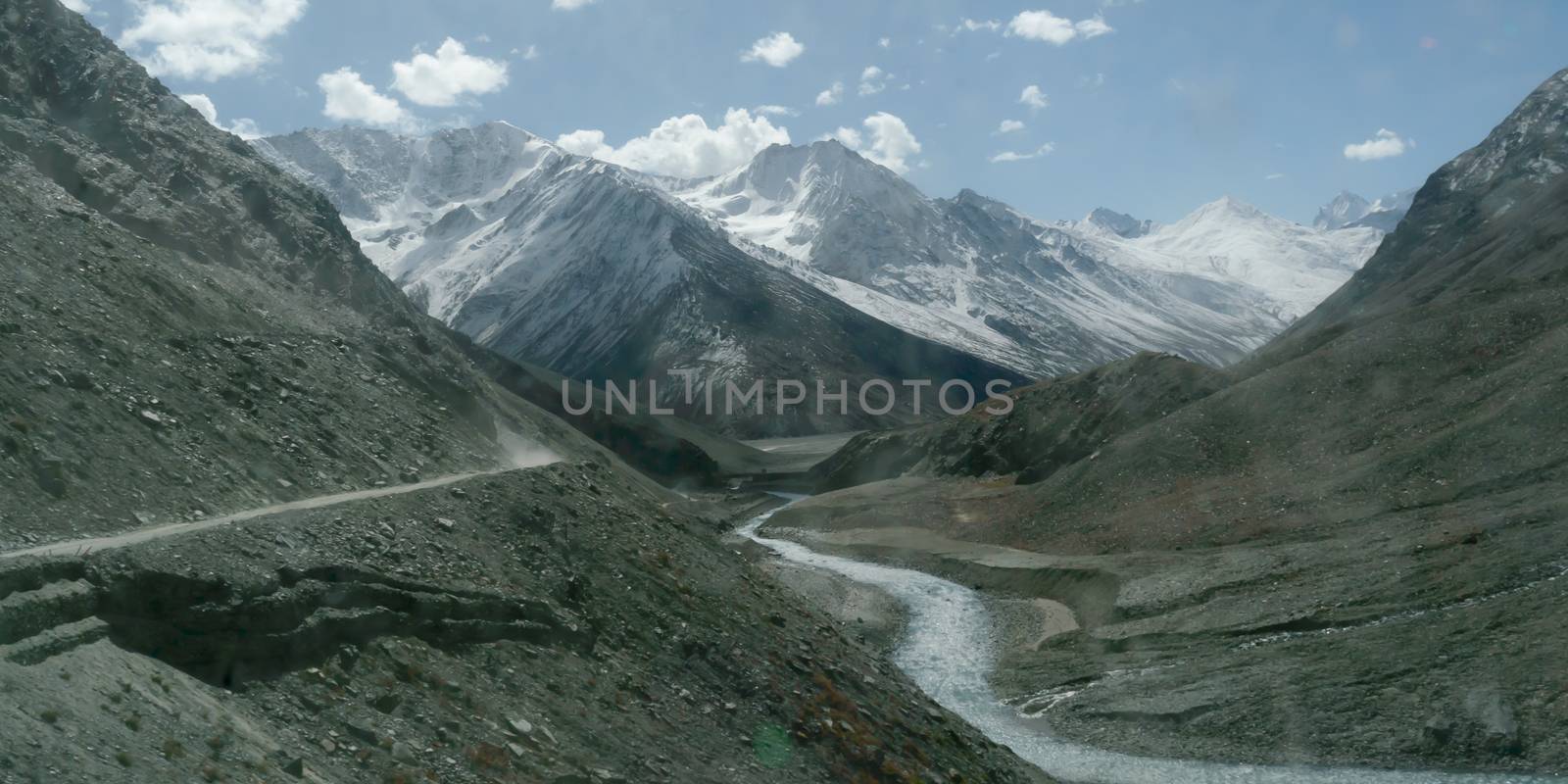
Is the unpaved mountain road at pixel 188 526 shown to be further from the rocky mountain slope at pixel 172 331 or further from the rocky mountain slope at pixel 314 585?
the rocky mountain slope at pixel 172 331

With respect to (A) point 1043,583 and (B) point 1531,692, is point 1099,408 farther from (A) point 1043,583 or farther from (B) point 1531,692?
(B) point 1531,692

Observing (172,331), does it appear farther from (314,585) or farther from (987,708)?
(987,708)

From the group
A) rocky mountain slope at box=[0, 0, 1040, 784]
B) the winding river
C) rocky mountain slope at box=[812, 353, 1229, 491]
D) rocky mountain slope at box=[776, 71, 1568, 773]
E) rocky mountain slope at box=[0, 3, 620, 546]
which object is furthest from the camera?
rocky mountain slope at box=[812, 353, 1229, 491]

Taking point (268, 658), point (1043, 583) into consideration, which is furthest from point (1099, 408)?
point (268, 658)

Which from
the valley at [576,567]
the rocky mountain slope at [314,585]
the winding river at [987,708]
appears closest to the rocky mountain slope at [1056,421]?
the valley at [576,567]

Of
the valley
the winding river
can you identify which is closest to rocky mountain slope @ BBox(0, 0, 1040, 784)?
the valley

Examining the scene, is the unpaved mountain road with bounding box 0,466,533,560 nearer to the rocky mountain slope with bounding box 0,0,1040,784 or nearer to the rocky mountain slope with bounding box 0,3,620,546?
the rocky mountain slope with bounding box 0,0,1040,784
